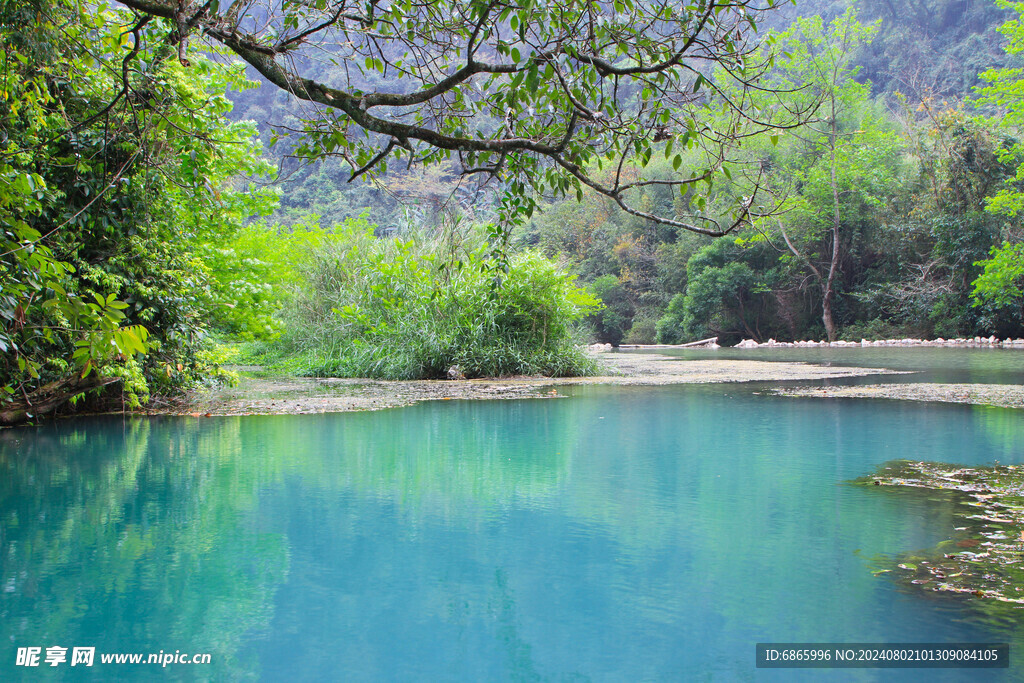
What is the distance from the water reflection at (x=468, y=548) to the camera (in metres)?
1.86

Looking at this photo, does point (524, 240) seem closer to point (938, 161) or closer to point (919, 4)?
point (938, 161)

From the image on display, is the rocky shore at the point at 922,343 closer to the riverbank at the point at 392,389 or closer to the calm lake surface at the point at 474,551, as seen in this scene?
the riverbank at the point at 392,389

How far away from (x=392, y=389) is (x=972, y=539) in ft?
19.5

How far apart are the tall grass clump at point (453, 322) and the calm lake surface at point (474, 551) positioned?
398 centimetres

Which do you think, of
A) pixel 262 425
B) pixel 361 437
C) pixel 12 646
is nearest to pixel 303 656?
pixel 12 646

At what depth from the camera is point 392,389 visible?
25.1ft


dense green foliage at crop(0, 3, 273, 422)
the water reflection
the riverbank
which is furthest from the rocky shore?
dense green foliage at crop(0, 3, 273, 422)

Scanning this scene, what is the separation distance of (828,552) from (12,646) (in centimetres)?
246

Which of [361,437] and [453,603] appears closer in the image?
[453,603]

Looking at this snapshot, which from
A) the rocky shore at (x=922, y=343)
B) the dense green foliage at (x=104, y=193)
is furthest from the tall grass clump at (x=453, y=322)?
the rocky shore at (x=922, y=343)

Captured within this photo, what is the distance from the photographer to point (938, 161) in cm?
1886

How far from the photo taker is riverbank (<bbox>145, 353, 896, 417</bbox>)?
623 centimetres

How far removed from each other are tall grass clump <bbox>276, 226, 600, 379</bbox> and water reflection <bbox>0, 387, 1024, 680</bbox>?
401cm

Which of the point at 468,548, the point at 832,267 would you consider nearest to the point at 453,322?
the point at 468,548
